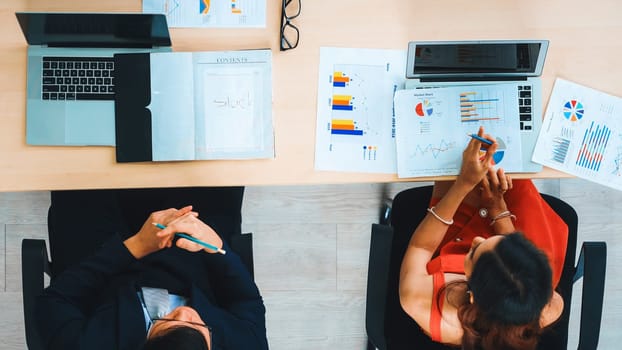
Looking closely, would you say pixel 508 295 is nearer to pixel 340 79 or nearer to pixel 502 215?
pixel 502 215

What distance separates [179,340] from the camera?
1.00 meters

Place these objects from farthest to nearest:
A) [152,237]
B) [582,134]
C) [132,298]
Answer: [582,134]
[152,237]
[132,298]

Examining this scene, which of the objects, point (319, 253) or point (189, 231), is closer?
point (189, 231)

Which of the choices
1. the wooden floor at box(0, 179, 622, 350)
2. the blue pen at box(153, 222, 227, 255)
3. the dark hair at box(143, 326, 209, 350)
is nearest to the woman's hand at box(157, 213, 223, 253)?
the blue pen at box(153, 222, 227, 255)

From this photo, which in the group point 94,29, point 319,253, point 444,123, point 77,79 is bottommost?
point 319,253

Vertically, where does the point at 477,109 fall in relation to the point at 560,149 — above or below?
above

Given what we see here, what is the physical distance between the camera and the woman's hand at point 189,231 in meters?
1.28

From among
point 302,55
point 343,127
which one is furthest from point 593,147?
point 302,55

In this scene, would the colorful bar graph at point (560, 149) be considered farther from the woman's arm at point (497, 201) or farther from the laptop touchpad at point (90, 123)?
the laptop touchpad at point (90, 123)

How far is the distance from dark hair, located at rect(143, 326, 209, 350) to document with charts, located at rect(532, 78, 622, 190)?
0.99 metres

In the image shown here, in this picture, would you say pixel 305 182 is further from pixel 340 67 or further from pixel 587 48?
pixel 587 48

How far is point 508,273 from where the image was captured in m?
1.14

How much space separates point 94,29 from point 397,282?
1079 millimetres

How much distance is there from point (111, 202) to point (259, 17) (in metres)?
0.68
